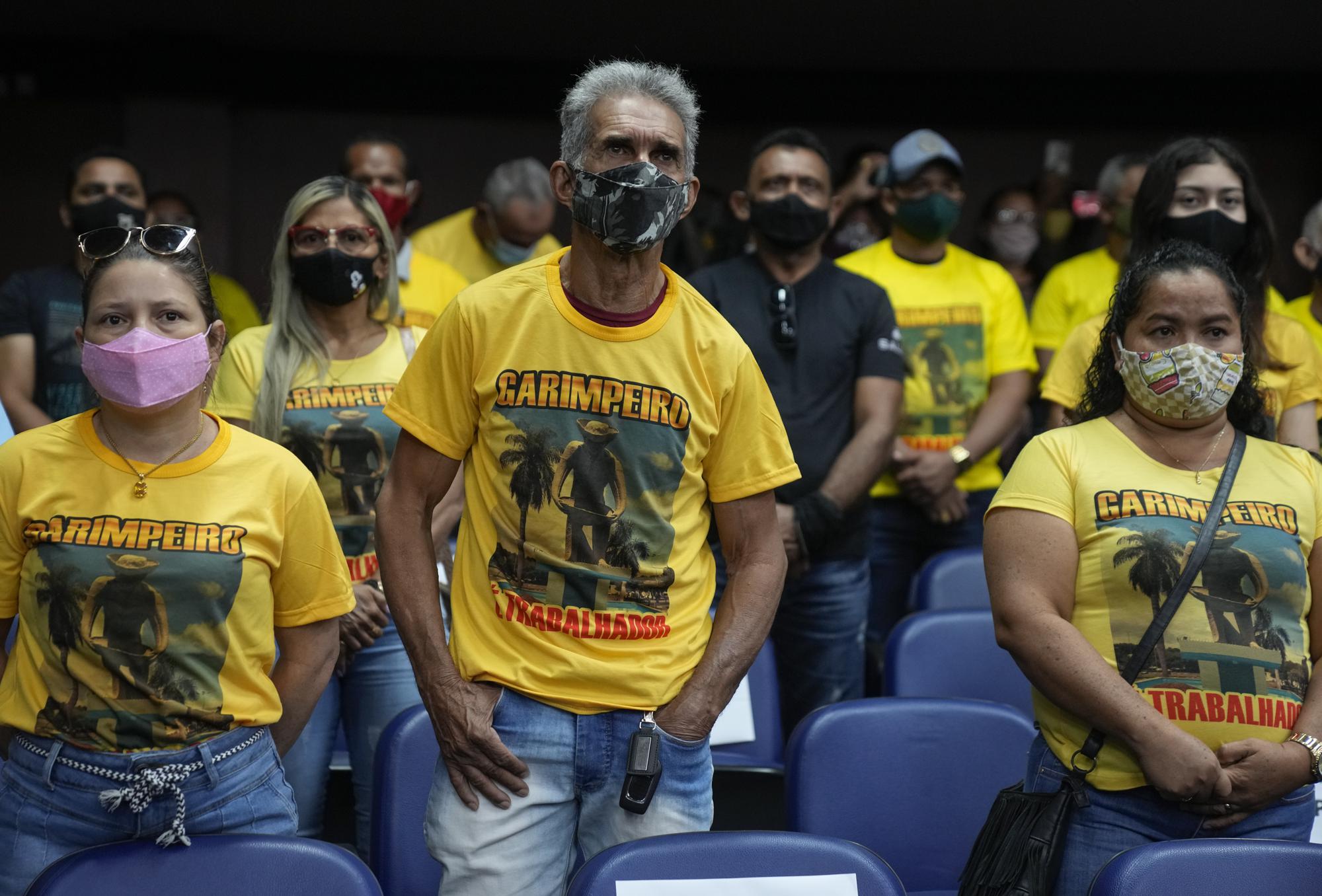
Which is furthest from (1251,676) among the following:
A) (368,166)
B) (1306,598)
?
(368,166)

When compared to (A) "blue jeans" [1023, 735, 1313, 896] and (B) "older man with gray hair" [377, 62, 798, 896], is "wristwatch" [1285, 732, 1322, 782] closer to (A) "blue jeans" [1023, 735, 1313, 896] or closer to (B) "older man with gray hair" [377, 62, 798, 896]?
(A) "blue jeans" [1023, 735, 1313, 896]

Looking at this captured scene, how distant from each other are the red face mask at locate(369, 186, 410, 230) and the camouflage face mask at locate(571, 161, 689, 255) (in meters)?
2.49

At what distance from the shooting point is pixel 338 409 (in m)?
3.10

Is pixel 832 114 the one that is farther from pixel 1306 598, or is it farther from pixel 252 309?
pixel 1306 598

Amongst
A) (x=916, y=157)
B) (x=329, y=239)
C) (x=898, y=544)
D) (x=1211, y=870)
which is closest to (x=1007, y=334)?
(x=916, y=157)

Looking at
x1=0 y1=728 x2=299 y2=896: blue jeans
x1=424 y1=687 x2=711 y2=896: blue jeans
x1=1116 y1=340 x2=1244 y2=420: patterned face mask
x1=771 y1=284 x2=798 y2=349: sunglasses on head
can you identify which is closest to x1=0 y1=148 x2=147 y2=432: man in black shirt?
x1=771 y1=284 x2=798 y2=349: sunglasses on head

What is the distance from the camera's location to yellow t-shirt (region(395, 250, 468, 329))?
4145 millimetres

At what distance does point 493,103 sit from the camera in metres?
7.61

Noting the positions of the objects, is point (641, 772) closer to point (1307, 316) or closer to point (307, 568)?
point (307, 568)

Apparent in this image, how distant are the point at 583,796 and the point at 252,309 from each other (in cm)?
372

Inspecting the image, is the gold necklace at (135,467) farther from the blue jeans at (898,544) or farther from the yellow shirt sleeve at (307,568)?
the blue jeans at (898,544)

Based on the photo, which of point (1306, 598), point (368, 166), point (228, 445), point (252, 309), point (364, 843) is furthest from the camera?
point (252, 309)

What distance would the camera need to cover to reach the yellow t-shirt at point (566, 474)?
2.14 meters

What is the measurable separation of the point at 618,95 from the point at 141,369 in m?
0.86
